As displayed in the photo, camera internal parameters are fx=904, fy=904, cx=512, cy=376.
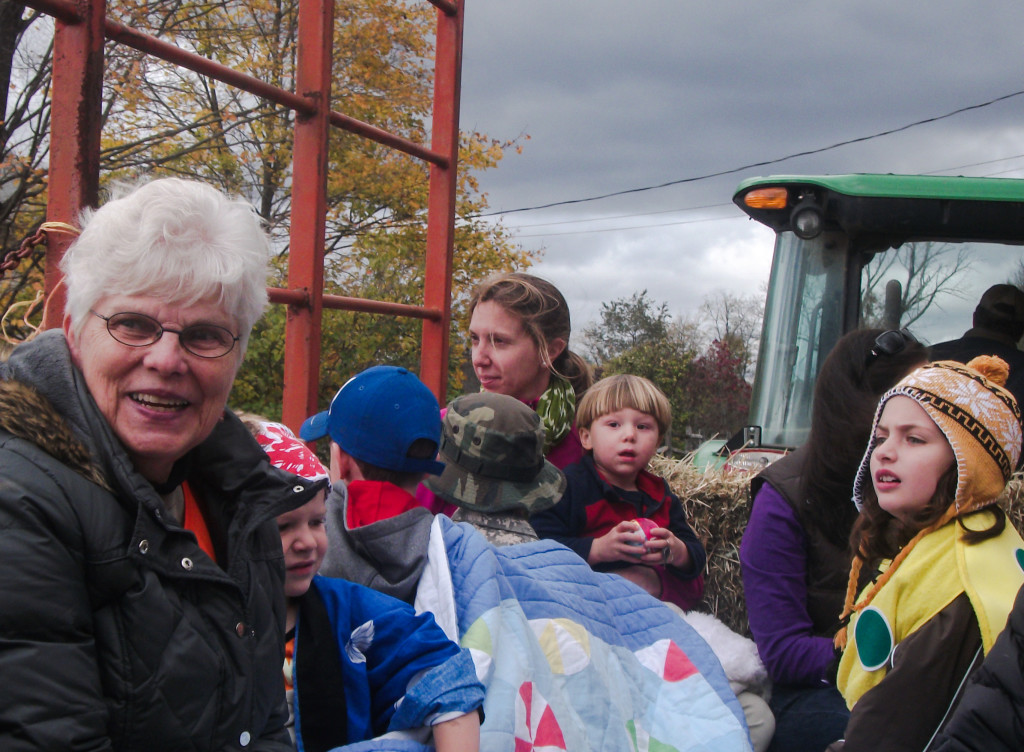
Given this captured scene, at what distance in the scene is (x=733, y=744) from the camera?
84.2 inches

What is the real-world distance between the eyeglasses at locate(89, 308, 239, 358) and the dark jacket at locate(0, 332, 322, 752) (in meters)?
0.08

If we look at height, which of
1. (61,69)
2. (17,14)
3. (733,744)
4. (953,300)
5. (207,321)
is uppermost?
(17,14)

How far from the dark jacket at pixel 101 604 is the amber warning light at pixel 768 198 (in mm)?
3391

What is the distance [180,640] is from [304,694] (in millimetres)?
492

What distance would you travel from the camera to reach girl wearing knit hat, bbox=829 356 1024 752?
1913mm

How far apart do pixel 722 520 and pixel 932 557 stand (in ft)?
5.76

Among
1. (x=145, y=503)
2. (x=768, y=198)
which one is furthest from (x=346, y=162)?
(x=145, y=503)

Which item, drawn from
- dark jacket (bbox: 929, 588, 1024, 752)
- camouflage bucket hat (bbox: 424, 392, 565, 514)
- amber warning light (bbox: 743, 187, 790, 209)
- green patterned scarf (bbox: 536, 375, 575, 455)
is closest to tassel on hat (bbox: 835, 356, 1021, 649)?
dark jacket (bbox: 929, 588, 1024, 752)

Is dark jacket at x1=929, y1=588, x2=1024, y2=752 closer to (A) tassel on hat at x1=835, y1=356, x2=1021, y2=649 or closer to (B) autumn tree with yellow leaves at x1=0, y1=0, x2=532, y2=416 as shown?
(A) tassel on hat at x1=835, y1=356, x2=1021, y2=649

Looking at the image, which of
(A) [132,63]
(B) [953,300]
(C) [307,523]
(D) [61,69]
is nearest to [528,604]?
(C) [307,523]

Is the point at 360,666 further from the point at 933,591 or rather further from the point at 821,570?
→ the point at 821,570

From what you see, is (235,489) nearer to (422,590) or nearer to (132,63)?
(422,590)

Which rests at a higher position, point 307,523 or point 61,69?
point 61,69

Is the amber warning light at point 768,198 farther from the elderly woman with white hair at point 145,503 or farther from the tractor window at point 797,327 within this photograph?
the elderly woman with white hair at point 145,503
